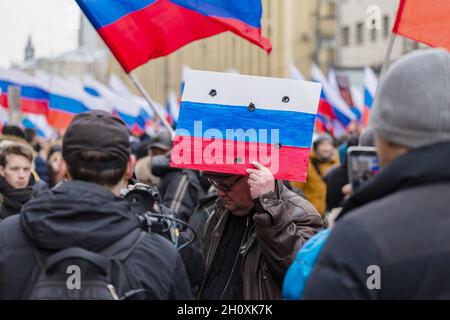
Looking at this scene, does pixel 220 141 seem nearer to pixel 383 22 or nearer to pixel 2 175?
pixel 2 175

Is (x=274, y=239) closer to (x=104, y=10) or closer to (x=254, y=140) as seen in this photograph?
(x=254, y=140)

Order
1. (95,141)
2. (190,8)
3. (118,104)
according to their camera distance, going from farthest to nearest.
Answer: (118,104)
(190,8)
(95,141)

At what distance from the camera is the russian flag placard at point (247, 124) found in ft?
13.8

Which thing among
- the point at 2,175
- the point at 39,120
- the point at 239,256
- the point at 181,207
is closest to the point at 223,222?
the point at 239,256

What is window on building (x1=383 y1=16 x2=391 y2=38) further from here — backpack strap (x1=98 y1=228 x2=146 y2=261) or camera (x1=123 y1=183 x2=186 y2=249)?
backpack strap (x1=98 y1=228 x2=146 y2=261)

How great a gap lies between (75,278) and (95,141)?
523 mm

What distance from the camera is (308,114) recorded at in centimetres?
421

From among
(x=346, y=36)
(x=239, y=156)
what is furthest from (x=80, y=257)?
(x=346, y=36)

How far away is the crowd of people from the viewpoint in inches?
97.6

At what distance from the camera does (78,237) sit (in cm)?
310

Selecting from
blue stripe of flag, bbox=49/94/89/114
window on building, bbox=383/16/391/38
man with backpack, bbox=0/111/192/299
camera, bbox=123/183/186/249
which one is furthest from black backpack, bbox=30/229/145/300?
window on building, bbox=383/16/391/38

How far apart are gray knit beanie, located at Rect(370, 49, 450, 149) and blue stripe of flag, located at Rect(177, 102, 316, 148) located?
1562mm

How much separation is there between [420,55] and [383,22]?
4083 centimetres

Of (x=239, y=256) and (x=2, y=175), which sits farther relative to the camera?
(x=2, y=175)
